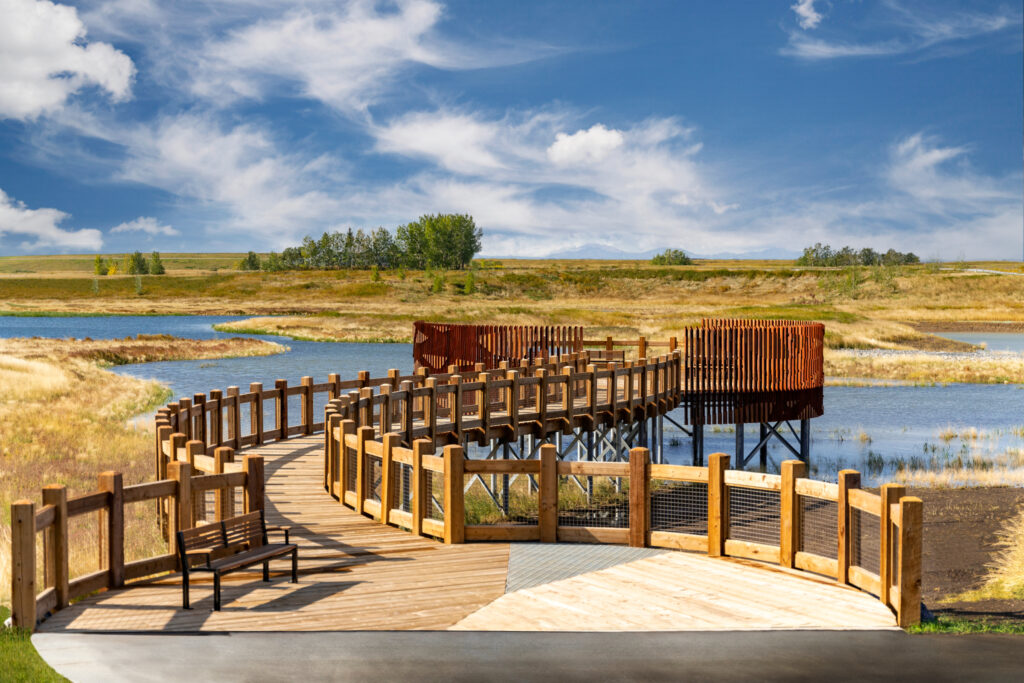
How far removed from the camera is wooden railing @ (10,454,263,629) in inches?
329

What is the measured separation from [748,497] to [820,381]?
798 centimetres

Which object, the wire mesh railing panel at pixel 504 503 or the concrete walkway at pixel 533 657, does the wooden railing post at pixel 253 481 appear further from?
the wire mesh railing panel at pixel 504 503

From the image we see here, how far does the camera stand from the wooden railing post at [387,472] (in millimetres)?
12219

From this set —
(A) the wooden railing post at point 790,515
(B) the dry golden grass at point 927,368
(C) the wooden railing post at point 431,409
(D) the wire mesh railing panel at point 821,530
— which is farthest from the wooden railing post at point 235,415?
(B) the dry golden grass at point 927,368

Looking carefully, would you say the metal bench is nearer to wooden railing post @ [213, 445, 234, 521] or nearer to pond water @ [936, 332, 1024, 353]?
wooden railing post @ [213, 445, 234, 521]

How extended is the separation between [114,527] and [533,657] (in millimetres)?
4277

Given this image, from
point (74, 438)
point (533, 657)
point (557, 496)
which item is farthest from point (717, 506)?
point (74, 438)

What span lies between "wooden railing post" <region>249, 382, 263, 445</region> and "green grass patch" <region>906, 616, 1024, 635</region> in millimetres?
11881

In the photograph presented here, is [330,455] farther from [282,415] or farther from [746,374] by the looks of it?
[746,374]

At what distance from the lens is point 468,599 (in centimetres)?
920

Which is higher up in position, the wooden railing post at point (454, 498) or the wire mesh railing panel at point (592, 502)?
the wooden railing post at point (454, 498)

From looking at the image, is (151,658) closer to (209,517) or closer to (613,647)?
(613,647)

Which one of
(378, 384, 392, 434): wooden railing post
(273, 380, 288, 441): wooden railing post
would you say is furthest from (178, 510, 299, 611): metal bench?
(273, 380, 288, 441): wooden railing post

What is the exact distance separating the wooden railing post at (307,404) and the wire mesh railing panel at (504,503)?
3486mm
